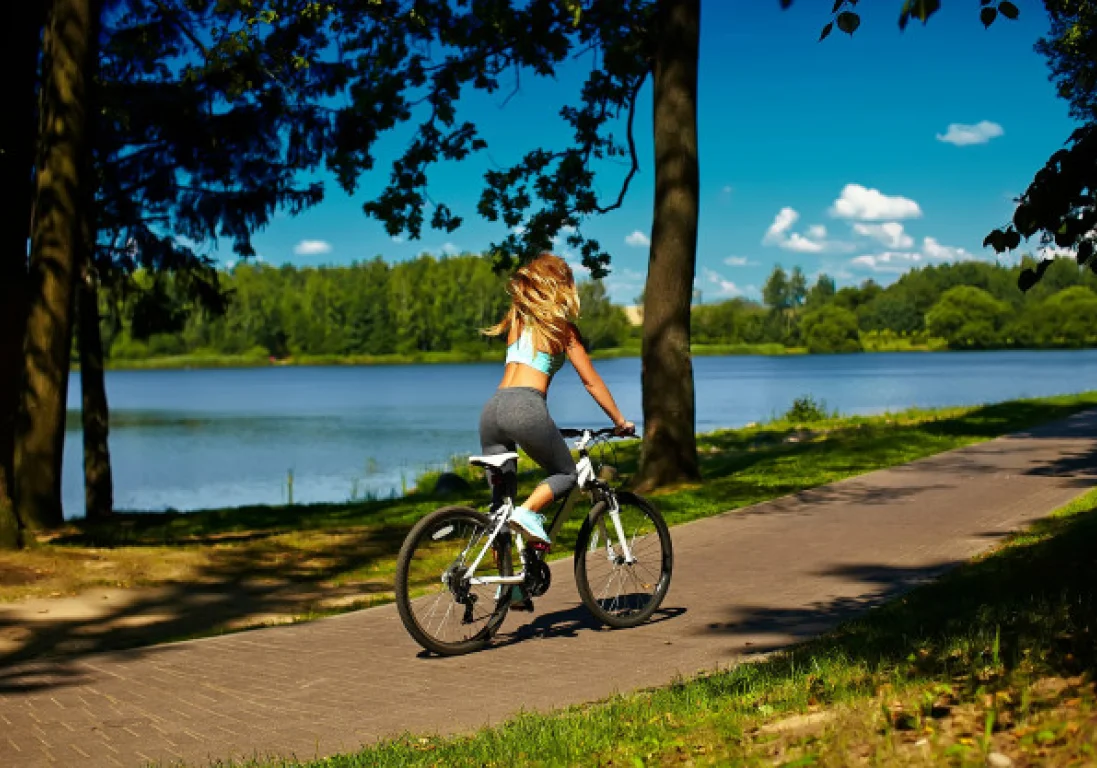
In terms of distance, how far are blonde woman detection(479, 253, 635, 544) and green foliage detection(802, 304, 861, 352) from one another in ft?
481

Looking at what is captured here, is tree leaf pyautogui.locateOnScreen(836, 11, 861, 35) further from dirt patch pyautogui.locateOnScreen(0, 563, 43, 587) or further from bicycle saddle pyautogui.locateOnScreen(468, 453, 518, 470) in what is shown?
dirt patch pyautogui.locateOnScreen(0, 563, 43, 587)

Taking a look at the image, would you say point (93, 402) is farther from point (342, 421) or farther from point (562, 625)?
point (342, 421)

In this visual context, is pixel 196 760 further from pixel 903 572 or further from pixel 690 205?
pixel 690 205

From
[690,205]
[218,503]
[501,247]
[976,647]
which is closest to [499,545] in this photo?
[976,647]

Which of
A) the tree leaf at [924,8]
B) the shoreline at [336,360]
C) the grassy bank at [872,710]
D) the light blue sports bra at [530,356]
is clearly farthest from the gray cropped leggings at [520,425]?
the shoreline at [336,360]

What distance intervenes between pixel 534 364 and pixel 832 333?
146791 mm

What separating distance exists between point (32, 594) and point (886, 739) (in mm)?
6890

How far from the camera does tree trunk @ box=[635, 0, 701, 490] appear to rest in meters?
13.8

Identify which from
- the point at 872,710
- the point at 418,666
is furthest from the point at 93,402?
the point at 872,710

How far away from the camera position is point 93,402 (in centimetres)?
1786

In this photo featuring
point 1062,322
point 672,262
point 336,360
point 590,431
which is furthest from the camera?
point 336,360

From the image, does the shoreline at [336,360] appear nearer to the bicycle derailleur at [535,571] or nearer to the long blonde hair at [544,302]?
the bicycle derailleur at [535,571]

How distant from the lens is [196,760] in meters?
4.61

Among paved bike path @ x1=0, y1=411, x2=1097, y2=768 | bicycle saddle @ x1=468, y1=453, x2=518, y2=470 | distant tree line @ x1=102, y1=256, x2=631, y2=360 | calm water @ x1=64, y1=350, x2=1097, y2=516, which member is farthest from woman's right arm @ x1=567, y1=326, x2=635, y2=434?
distant tree line @ x1=102, y1=256, x2=631, y2=360
